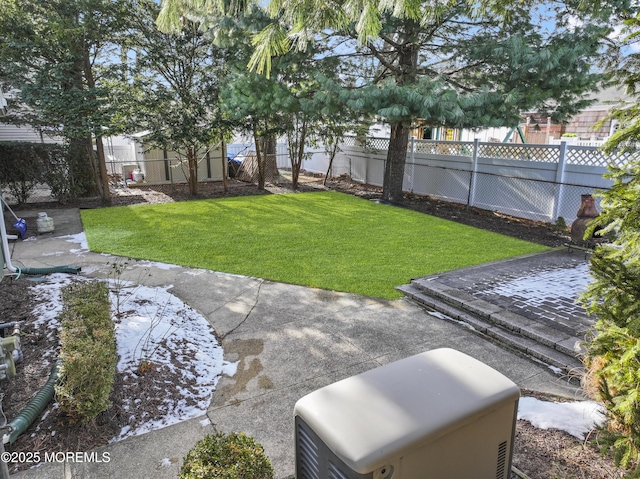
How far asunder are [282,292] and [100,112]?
7337 mm

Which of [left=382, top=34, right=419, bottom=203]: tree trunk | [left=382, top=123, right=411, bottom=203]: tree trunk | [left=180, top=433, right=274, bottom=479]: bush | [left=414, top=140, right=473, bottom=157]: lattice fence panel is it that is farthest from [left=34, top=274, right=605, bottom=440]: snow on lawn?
[left=414, top=140, right=473, bottom=157]: lattice fence panel

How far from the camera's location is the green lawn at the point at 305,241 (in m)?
5.79

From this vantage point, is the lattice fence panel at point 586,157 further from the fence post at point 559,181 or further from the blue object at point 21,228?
the blue object at point 21,228

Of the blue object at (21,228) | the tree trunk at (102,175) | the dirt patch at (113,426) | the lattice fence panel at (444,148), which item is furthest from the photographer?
the lattice fence panel at (444,148)

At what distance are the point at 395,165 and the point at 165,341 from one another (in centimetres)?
824

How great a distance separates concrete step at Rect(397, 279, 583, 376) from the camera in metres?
3.58

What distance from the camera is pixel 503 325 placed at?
4.15 metres

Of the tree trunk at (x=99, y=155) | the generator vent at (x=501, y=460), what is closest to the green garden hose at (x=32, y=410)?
the generator vent at (x=501, y=460)

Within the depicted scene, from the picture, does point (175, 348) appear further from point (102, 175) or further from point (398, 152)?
point (102, 175)

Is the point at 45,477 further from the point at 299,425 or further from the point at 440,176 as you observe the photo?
Result: the point at 440,176

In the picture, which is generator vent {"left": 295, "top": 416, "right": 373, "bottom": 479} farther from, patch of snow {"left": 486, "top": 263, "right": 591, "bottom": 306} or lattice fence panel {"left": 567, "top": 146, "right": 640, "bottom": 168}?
lattice fence panel {"left": 567, "top": 146, "right": 640, "bottom": 168}

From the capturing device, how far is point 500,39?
8328mm

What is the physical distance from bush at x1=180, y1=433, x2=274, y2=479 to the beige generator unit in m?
0.21

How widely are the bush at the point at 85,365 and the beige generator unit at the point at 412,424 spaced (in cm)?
152
